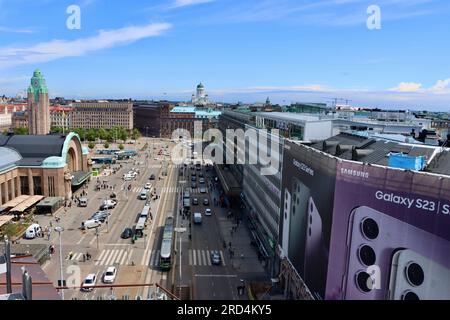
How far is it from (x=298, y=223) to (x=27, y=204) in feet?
132

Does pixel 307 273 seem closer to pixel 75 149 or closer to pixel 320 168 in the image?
pixel 320 168

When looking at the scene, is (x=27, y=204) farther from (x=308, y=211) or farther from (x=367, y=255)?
(x=367, y=255)

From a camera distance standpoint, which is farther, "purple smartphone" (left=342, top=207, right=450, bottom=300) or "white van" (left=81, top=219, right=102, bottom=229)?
"white van" (left=81, top=219, right=102, bottom=229)

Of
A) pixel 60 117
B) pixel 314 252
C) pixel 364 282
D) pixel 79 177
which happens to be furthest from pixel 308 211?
pixel 60 117

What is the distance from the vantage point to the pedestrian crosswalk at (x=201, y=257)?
3619cm

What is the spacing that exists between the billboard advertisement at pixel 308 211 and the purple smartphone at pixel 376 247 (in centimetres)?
212

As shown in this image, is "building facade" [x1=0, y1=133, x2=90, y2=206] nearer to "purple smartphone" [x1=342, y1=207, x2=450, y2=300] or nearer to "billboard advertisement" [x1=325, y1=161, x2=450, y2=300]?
"billboard advertisement" [x1=325, y1=161, x2=450, y2=300]

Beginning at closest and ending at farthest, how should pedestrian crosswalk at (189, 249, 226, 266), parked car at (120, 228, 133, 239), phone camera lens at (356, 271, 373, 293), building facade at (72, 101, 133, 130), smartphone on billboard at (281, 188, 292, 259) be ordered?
phone camera lens at (356, 271, 373, 293), smartphone on billboard at (281, 188, 292, 259), pedestrian crosswalk at (189, 249, 226, 266), parked car at (120, 228, 133, 239), building facade at (72, 101, 133, 130)

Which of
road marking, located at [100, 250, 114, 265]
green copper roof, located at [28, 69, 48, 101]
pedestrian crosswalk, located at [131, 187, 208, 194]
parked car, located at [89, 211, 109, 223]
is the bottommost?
pedestrian crosswalk, located at [131, 187, 208, 194]

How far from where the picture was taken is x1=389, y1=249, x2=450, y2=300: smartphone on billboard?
14062 mm

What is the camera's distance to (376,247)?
1689 centimetres

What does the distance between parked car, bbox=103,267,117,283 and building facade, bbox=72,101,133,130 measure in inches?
6067

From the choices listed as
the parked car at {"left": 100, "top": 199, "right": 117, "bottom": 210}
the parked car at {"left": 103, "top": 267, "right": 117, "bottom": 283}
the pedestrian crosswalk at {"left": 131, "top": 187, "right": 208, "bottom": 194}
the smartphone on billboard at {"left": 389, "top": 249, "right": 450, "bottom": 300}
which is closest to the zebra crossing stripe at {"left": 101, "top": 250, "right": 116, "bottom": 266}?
the parked car at {"left": 103, "top": 267, "right": 117, "bottom": 283}
